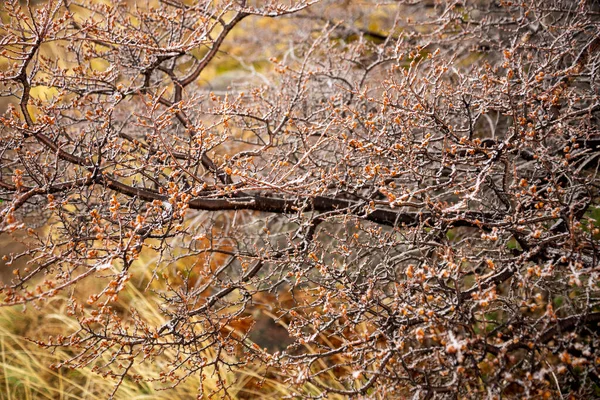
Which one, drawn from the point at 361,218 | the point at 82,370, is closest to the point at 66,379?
the point at 82,370

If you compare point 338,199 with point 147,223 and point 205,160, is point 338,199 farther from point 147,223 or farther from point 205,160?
point 147,223

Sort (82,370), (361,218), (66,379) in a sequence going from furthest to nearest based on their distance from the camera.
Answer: (82,370)
(66,379)
(361,218)

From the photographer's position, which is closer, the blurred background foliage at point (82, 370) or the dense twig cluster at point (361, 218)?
the dense twig cluster at point (361, 218)

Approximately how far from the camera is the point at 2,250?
488 cm

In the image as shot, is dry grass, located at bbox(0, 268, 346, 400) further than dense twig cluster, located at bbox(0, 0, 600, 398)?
Yes

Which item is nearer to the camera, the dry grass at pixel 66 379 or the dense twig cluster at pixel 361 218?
the dense twig cluster at pixel 361 218

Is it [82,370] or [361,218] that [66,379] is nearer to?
[82,370]

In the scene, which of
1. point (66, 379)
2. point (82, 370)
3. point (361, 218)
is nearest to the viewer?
point (361, 218)

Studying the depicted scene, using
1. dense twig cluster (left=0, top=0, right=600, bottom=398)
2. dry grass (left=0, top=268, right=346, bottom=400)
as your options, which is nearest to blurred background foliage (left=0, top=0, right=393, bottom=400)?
dry grass (left=0, top=268, right=346, bottom=400)

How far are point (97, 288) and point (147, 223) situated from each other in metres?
2.72

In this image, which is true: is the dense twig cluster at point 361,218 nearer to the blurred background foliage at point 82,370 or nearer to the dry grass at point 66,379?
the blurred background foliage at point 82,370

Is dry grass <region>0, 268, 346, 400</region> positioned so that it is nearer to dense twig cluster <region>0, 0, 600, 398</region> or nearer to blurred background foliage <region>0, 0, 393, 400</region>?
blurred background foliage <region>0, 0, 393, 400</region>

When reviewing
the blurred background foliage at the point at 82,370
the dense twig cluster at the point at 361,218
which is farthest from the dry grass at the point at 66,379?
the dense twig cluster at the point at 361,218

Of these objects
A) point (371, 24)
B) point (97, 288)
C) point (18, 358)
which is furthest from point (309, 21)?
point (18, 358)
